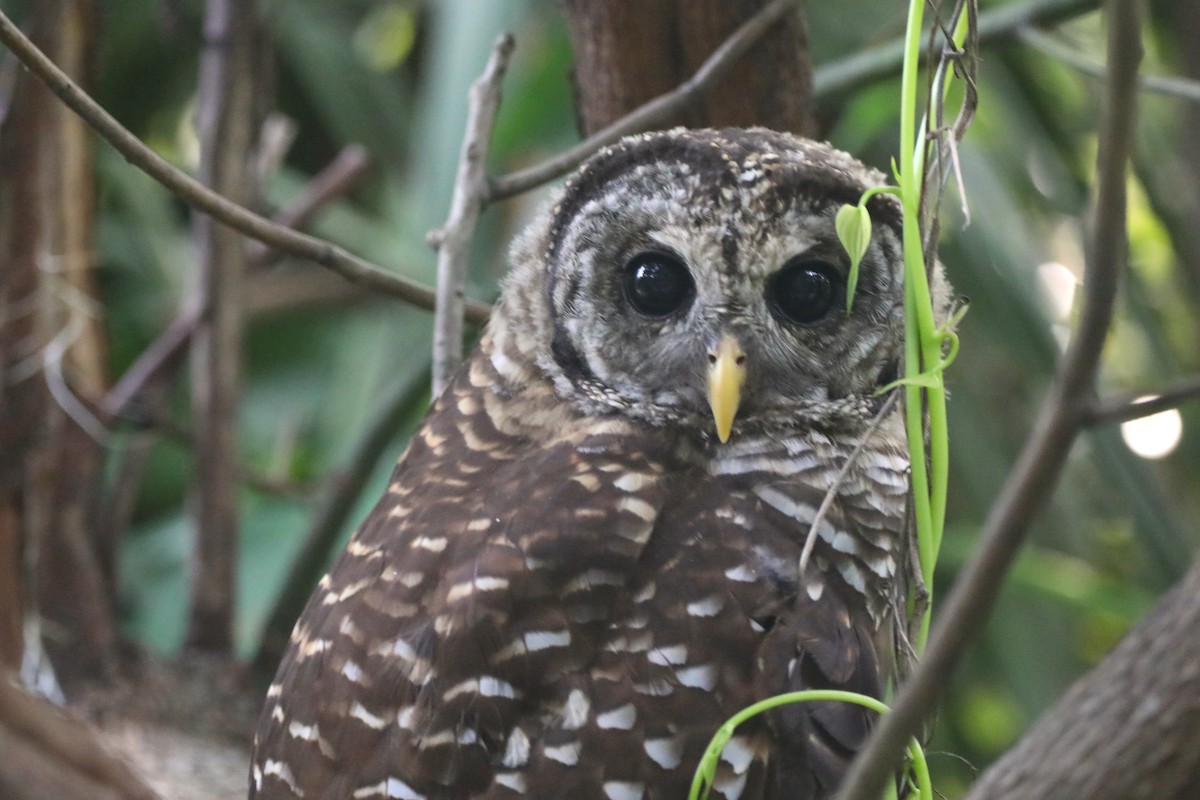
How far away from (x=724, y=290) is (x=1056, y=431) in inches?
39.7

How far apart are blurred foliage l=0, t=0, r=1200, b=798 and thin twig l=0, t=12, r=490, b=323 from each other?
0.90 meters

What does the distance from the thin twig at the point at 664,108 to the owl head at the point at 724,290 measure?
134mm

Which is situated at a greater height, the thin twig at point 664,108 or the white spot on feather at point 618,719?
the thin twig at point 664,108

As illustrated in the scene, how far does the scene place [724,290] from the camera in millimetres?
1775

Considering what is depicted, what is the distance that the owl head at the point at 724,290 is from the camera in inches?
68.8

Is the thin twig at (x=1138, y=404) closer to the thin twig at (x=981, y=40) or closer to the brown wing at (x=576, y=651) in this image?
the brown wing at (x=576, y=651)

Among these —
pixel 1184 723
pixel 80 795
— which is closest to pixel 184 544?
pixel 80 795

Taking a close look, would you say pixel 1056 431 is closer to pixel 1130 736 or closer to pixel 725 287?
pixel 1130 736

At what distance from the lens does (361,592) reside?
161cm

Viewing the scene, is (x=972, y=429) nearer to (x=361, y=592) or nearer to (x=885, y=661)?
(x=885, y=661)

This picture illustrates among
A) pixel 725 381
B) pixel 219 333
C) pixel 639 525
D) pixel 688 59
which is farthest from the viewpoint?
pixel 219 333

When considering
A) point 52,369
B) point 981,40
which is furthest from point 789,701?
point 52,369

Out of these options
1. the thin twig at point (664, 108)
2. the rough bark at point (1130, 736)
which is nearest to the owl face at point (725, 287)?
the thin twig at point (664, 108)

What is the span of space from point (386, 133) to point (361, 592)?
11.6 ft
